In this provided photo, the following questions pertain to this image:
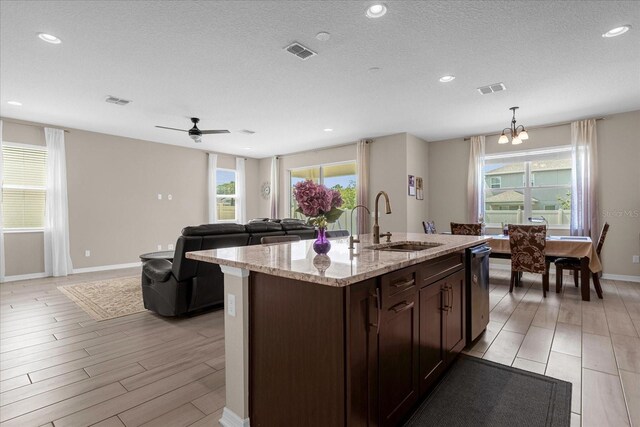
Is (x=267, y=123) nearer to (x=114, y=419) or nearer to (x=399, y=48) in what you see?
(x=399, y=48)

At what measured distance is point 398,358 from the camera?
1.56 m

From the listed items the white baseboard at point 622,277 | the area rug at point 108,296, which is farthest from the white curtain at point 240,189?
the white baseboard at point 622,277

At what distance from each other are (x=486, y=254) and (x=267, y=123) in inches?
166

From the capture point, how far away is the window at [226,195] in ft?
27.4

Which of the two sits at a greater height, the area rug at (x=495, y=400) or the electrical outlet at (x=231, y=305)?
the electrical outlet at (x=231, y=305)

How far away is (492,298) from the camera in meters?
4.06

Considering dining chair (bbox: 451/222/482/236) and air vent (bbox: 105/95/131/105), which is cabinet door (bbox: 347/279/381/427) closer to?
dining chair (bbox: 451/222/482/236)

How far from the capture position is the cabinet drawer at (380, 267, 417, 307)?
56.7 inches

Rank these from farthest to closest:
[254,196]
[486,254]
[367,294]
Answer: [254,196]
[486,254]
[367,294]

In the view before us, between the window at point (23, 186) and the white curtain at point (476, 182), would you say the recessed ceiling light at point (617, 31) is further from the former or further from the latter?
the window at point (23, 186)

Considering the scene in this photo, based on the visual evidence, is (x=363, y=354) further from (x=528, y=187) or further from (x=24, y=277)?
(x=24, y=277)

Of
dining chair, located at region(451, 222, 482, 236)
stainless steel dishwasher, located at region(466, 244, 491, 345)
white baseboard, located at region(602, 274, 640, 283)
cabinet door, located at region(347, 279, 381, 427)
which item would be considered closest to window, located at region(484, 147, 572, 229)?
white baseboard, located at region(602, 274, 640, 283)

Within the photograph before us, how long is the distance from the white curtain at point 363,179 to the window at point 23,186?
6108 mm

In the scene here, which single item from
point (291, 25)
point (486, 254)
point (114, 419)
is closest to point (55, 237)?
point (114, 419)
